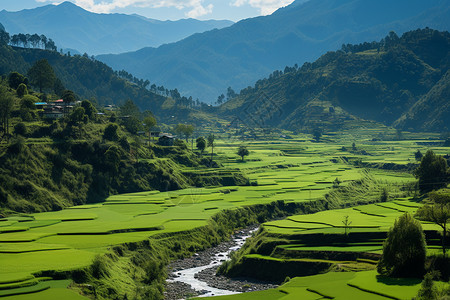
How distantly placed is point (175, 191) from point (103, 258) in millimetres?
65420

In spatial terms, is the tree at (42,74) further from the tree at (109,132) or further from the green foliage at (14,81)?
the tree at (109,132)

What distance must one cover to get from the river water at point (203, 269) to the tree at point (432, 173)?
145 feet

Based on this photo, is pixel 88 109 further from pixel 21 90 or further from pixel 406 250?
pixel 406 250

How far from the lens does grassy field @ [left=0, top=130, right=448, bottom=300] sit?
58156mm

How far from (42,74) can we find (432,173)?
119865 millimetres

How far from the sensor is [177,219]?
94000mm

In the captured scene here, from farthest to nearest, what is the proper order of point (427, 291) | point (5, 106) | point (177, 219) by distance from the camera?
point (5, 106) < point (177, 219) < point (427, 291)

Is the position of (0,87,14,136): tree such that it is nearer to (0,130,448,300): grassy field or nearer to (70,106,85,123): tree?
(70,106,85,123): tree

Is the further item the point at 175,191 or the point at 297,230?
the point at 175,191

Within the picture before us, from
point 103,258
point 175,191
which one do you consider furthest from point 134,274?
point 175,191

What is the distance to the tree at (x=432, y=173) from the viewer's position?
110438 mm

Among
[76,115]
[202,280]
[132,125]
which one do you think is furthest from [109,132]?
[202,280]

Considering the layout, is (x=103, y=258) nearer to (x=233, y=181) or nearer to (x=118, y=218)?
(x=118, y=218)

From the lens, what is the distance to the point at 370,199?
126 meters
